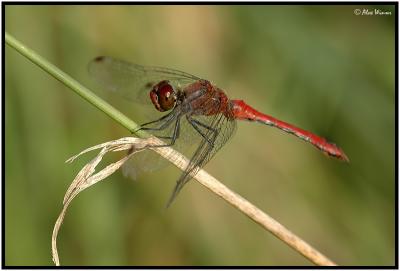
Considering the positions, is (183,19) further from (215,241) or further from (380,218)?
(380,218)

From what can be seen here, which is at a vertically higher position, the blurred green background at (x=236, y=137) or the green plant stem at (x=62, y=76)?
the green plant stem at (x=62, y=76)

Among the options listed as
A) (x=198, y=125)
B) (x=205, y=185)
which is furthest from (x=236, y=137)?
(x=205, y=185)

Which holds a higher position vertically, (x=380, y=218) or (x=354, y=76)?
(x=354, y=76)

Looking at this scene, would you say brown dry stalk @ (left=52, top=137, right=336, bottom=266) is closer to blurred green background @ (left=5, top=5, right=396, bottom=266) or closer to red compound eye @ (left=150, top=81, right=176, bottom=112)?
red compound eye @ (left=150, top=81, right=176, bottom=112)

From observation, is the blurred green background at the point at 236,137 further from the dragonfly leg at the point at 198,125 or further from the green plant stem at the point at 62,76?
the green plant stem at the point at 62,76

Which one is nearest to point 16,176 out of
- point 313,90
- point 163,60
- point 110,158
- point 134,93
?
point 110,158

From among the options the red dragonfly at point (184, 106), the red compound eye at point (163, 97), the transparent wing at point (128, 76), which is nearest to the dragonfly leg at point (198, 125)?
the red dragonfly at point (184, 106)
